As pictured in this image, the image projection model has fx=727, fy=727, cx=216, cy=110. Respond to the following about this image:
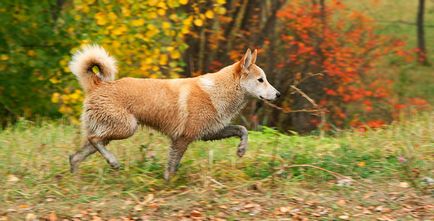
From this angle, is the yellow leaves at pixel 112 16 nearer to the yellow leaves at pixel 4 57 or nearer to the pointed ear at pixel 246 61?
the yellow leaves at pixel 4 57

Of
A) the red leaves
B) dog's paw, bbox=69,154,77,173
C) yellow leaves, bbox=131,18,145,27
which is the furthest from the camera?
the red leaves

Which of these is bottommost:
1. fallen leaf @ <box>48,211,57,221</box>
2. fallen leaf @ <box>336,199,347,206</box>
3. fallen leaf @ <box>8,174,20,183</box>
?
fallen leaf @ <box>48,211,57,221</box>

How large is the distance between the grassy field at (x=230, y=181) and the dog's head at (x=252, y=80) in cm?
68

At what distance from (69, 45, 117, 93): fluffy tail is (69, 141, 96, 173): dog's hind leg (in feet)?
2.07

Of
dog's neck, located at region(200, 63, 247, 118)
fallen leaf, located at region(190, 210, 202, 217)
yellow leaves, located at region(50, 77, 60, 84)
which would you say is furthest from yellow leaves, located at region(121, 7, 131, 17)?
fallen leaf, located at region(190, 210, 202, 217)

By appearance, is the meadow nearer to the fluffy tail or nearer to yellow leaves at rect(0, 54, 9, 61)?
yellow leaves at rect(0, 54, 9, 61)

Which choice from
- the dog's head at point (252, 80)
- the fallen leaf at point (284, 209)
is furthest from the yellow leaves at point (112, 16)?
the fallen leaf at point (284, 209)

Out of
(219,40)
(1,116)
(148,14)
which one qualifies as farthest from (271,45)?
(1,116)

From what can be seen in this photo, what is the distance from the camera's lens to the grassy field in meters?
7.27

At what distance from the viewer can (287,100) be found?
14.6 metres

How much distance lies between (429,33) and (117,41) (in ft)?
37.3

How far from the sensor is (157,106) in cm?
788

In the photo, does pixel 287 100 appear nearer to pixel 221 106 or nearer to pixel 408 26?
pixel 221 106

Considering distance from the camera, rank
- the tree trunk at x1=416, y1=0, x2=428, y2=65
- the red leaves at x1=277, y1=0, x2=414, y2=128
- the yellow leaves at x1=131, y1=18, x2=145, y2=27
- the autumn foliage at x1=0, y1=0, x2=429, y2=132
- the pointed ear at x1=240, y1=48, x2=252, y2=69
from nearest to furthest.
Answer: the pointed ear at x1=240, y1=48, x2=252, y2=69 < the yellow leaves at x1=131, y1=18, x2=145, y2=27 < the autumn foliage at x1=0, y1=0, x2=429, y2=132 < the red leaves at x1=277, y1=0, x2=414, y2=128 < the tree trunk at x1=416, y1=0, x2=428, y2=65
